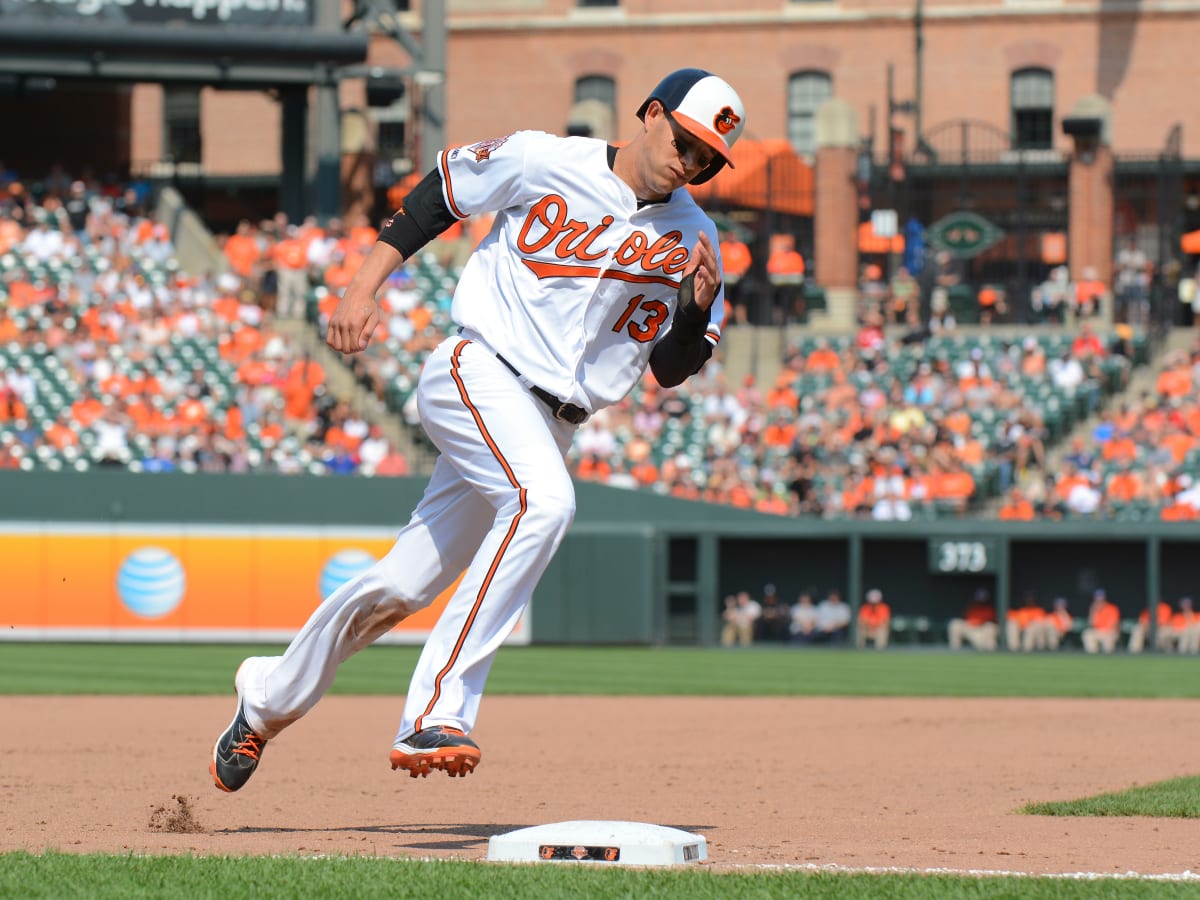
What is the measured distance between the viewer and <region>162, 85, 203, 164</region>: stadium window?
40.0 m

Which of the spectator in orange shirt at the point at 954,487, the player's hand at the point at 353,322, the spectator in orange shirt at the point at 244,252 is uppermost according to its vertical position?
the spectator in orange shirt at the point at 244,252

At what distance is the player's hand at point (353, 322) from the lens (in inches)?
217

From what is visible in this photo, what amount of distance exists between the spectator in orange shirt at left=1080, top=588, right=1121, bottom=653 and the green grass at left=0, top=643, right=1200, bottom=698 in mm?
303

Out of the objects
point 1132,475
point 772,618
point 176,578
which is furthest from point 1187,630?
point 176,578

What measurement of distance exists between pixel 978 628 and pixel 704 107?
16.8 meters

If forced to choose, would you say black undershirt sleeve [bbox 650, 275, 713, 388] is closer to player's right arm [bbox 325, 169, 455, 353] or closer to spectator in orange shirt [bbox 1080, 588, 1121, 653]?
player's right arm [bbox 325, 169, 455, 353]

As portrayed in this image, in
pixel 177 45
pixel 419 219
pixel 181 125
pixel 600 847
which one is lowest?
pixel 600 847

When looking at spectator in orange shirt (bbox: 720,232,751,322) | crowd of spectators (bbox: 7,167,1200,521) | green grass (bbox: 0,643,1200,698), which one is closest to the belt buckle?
green grass (bbox: 0,643,1200,698)

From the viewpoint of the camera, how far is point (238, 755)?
618 cm

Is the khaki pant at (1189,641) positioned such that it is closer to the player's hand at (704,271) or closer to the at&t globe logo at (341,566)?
the at&t globe logo at (341,566)

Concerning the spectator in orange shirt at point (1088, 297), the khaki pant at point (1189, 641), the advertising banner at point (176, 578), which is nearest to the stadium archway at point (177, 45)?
the advertising banner at point (176, 578)

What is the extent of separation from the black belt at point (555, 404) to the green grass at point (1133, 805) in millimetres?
2622

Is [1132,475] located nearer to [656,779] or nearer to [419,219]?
[656,779]

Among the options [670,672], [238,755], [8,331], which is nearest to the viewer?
[238,755]
